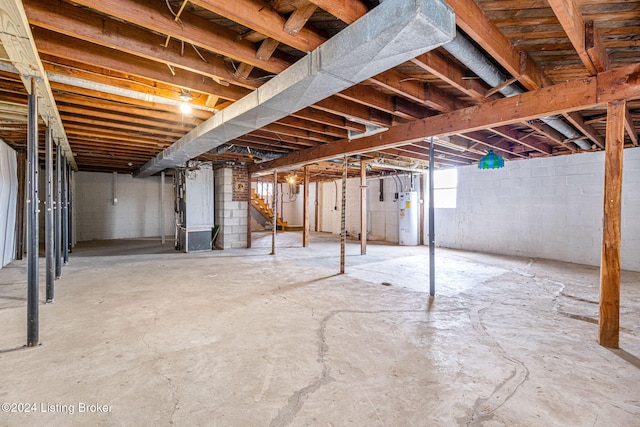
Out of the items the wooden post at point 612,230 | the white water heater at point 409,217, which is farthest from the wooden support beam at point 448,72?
the white water heater at point 409,217

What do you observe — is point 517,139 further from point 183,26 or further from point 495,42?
point 183,26

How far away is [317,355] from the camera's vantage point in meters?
2.10

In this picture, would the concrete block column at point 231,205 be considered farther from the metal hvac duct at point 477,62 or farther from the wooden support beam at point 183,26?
the metal hvac duct at point 477,62

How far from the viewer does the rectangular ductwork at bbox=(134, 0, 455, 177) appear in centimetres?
141

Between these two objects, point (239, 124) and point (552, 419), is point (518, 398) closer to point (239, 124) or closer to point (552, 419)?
point (552, 419)

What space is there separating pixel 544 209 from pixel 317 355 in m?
5.97

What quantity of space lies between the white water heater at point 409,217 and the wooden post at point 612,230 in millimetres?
5722

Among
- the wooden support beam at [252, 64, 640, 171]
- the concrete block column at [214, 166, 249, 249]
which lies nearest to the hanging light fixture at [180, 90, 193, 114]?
the wooden support beam at [252, 64, 640, 171]

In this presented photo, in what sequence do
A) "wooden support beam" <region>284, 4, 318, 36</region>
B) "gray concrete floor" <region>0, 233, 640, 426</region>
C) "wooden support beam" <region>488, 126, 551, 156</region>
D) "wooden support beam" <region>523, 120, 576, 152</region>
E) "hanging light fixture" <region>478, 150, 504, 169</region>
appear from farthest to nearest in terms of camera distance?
1. "hanging light fixture" <region>478, 150, 504, 169</region>
2. "wooden support beam" <region>488, 126, 551, 156</region>
3. "wooden support beam" <region>523, 120, 576, 152</region>
4. "wooden support beam" <region>284, 4, 318, 36</region>
5. "gray concrete floor" <region>0, 233, 640, 426</region>

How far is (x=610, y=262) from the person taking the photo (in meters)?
2.25

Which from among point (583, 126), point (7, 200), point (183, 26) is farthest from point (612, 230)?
point (7, 200)

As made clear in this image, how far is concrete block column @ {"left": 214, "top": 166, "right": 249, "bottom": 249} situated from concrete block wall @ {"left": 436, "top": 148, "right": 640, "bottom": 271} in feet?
17.2

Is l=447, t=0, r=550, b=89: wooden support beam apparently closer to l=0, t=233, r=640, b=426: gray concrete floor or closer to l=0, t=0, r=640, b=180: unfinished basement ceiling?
l=0, t=0, r=640, b=180: unfinished basement ceiling

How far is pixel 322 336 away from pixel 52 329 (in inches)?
89.4
